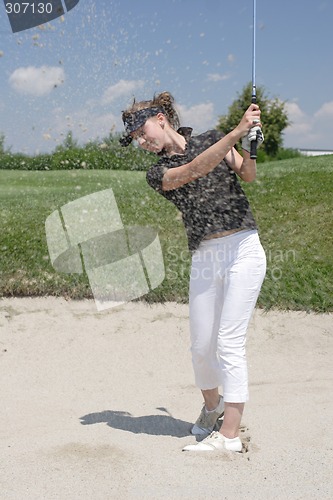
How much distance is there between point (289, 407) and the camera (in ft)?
15.6

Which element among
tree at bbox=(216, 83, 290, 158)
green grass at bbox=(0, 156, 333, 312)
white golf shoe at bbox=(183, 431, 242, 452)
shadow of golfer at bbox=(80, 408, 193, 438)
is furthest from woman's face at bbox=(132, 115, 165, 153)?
tree at bbox=(216, 83, 290, 158)

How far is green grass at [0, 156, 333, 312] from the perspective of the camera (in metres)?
6.71

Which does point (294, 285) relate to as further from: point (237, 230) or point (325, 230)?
point (237, 230)

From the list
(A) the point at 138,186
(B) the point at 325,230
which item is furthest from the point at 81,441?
(A) the point at 138,186

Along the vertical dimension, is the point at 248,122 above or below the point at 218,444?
above

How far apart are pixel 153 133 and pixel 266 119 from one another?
88.5ft

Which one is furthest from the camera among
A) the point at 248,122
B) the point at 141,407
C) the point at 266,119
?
the point at 266,119

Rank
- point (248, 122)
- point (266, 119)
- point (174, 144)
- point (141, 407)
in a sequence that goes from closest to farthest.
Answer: point (248, 122) < point (174, 144) < point (141, 407) < point (266, 119)

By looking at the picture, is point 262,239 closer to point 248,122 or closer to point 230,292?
point 230,292

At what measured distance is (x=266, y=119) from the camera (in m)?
30.1

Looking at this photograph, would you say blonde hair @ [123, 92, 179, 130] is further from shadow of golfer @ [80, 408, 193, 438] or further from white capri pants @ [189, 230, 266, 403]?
shadow of golfer @ [80, 408, 193, 438]

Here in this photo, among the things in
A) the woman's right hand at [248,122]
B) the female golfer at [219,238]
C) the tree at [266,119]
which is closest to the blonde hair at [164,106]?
the female golfer at [219,238]

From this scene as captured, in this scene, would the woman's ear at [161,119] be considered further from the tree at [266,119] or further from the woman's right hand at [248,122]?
the tree at [266,119]

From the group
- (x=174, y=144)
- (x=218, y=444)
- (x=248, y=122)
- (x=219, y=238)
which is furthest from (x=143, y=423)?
(x=248, y=122)
